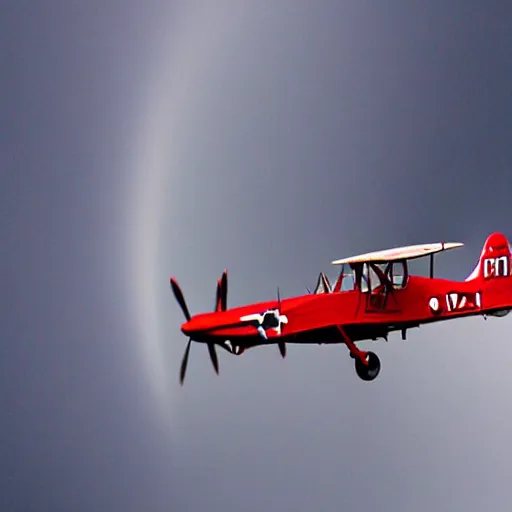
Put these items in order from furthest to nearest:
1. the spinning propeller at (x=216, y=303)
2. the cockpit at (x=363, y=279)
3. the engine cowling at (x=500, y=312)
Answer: the engine cowling at (x=500, y=312)
the cockpit at (x=363, y=279)
the spinning propeller at (x=216, y=303)

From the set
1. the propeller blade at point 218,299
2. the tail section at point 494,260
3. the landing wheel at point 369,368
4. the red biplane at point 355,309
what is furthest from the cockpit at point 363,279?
the tail section at point 494,260

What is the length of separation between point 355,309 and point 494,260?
2066mm

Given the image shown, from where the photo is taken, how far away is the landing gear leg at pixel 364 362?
33.2ft

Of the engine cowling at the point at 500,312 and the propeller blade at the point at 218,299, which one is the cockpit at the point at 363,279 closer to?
the propeller blade at the point at 218,299

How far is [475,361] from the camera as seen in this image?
1347 cm

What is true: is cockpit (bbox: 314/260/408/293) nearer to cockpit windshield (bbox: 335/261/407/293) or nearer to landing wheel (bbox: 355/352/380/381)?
cockpit windshield (bbox: 335/261/407/293)

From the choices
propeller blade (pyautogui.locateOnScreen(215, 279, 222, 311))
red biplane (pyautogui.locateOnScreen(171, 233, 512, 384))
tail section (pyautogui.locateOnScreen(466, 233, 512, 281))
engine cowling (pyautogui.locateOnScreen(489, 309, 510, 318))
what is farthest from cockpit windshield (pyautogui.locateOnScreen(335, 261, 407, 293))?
engine cowling (pyautogui.locateOnScreen(489, 309, 510, 318))

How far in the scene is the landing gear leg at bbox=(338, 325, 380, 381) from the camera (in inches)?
399

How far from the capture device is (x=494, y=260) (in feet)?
37.8

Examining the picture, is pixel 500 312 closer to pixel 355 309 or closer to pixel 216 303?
pixel 355 309

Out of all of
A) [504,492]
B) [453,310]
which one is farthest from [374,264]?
[504,492]

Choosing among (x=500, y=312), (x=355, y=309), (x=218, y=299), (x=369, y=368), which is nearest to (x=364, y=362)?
(x=369, y=368)

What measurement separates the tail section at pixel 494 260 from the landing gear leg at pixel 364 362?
68.8 inches

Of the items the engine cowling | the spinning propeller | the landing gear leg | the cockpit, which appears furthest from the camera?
the engine cowling
